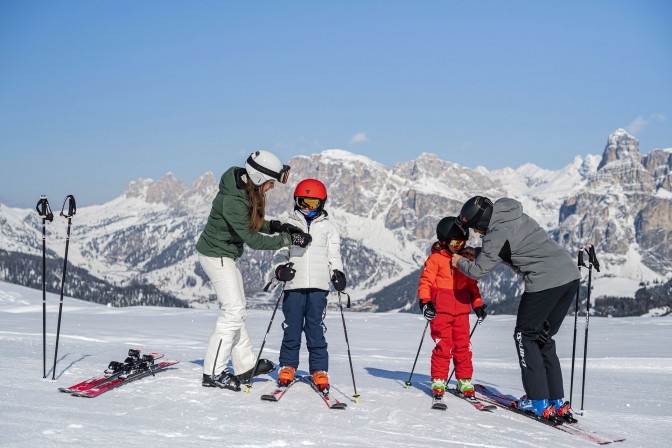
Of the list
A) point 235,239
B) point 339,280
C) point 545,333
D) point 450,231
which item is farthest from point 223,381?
point 545,333

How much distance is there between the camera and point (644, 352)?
49.4 ft

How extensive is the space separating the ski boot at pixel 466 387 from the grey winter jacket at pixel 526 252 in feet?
5.15

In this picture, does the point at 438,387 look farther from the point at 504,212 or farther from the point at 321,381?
the point at 504,212

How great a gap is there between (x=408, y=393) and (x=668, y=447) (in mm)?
3010

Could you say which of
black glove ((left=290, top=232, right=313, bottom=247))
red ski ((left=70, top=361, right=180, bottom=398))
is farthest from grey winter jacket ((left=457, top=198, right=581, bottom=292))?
red ski ((left=70, top=361, right=180, bottom=398))

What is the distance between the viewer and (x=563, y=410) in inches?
278

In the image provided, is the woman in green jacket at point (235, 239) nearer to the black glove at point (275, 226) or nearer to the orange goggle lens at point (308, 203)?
the black glove at point (275, 226)

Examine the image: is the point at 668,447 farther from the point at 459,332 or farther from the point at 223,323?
the point at 223,323

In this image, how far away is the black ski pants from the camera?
23.1 ft

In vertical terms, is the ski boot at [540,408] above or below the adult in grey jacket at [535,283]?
below

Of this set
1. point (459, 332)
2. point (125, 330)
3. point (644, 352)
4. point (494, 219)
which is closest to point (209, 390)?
point (459, 332)

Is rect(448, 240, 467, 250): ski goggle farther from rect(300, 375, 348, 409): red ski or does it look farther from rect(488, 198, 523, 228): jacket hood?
rect(300, 375, 348, 409): red ski

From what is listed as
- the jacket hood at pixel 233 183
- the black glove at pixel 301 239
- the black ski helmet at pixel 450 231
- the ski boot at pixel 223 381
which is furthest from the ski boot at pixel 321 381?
the jacket hood at pixel 233 183

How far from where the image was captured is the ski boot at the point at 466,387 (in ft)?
25.8
